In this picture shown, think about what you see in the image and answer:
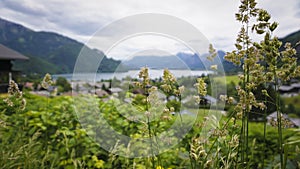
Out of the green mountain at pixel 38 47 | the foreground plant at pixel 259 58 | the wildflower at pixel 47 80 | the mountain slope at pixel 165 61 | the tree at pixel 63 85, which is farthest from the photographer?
the green mountain at pixel 38 47

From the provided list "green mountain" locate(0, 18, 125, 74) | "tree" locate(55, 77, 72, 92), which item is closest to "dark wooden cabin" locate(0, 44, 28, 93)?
"green mountain" locate(0, 18, 125, 74)

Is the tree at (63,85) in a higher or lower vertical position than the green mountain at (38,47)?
lower

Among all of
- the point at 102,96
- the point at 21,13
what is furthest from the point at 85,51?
the point at 21,13

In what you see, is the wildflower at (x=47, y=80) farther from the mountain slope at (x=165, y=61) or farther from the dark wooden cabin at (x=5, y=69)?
the dark wooden cabin at (x=5, y=69)

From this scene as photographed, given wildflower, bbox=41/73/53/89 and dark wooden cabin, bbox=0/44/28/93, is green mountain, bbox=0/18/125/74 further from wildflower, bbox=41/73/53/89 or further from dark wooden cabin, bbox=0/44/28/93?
wildflower, bbox=41/73/53/89

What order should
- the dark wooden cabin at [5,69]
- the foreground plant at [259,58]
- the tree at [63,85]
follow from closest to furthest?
1. the foreground plant at [259,58]
2. the tree at [63,85]
3. the dark wooden cabin at [5,69]

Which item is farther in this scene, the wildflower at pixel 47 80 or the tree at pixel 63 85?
the tree at pixel 63 85

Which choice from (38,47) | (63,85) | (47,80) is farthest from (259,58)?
(38,47)

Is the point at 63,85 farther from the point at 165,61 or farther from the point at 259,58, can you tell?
the point at 259,58

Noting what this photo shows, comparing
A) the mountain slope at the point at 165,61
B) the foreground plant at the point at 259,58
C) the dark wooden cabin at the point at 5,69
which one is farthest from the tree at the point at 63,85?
the foreground plant at the point at 259,58

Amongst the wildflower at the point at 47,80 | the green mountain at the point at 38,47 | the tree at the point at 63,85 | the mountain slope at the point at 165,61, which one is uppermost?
the green mountain at the point at 38,47

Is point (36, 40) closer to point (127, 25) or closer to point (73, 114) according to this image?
point (73, 114)

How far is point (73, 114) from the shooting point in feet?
7.70

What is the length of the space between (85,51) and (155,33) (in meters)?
0.55
